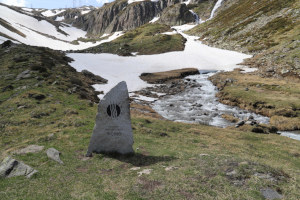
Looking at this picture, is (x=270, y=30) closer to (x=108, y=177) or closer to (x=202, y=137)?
(x=202, y=137)

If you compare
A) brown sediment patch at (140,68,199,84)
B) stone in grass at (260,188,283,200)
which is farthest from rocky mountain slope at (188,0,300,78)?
stone in grass at (260,188,283,200)

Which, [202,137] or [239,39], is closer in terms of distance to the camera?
[202,137]

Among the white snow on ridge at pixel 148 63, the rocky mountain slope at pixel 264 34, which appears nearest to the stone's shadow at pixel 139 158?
the white snow on ridge at pixel 148 63

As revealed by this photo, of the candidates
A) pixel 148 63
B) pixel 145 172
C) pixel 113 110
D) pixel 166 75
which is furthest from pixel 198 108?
pixel 148 63

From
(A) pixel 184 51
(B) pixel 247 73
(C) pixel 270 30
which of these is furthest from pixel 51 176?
(C) pixel 270 30

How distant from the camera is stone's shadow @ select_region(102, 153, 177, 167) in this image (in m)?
16.0

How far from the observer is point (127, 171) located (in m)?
14.5

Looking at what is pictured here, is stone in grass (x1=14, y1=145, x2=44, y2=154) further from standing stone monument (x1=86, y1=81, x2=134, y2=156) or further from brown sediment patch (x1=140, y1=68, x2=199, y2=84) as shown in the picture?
brown sediment patch (x1=140, y1=68, x2=199, y2=84)

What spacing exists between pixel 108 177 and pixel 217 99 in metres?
45.5

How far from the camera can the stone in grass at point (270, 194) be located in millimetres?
10438

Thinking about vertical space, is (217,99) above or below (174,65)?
below

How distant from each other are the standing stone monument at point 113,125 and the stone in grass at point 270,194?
10075 mm

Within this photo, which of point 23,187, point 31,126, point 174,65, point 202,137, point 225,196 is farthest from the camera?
point 174,65

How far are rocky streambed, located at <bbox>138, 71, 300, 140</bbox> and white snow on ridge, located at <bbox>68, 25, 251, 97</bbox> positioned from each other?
1315 centimetres
